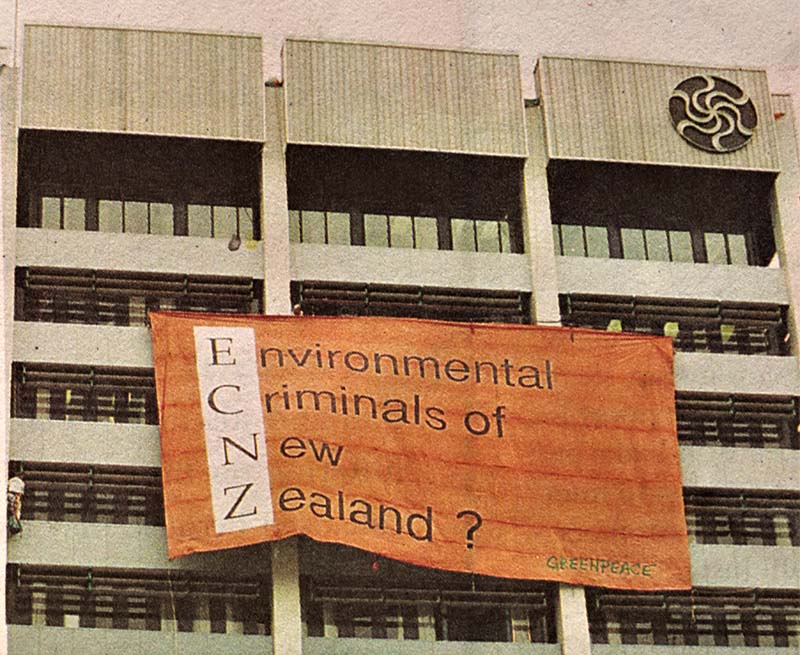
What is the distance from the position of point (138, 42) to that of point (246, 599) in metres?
16.8

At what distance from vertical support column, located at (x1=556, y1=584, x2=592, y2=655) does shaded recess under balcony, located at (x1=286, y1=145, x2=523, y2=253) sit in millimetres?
11140

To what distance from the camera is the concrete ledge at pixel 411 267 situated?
5319cm

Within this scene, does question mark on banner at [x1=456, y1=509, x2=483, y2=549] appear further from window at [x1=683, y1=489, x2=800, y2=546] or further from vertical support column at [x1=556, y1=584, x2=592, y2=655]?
window at [x1=683, y1=489, x2=800, y2=546]

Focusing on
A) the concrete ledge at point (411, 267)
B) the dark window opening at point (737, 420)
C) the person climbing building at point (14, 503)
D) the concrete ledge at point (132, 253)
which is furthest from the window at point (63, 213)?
the dark window opening at point (737, 420)

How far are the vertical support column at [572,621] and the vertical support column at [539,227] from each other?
811 centimetres

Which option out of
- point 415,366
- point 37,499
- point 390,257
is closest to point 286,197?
point 390,257

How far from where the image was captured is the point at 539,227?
180ft

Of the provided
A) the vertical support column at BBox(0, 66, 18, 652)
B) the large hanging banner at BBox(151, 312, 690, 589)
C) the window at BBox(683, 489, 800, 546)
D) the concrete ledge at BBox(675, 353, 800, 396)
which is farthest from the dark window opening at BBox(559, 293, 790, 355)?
the vertical support column at BBox(0, 66, 18, 652)

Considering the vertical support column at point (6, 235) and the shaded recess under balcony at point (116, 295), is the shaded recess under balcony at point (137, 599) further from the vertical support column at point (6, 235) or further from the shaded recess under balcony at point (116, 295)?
the shaded recess under balcony at point (116, 295)

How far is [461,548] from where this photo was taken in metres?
49.5

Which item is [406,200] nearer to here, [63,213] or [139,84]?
[139,84]

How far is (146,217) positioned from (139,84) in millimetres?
4146

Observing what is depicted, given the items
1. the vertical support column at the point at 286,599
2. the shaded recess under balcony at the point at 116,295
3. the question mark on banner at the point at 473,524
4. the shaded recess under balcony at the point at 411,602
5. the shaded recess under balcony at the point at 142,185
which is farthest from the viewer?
the shaded recess under balcony at the point at 142,185

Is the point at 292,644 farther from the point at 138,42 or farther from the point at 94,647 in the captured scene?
the point at 138,42
